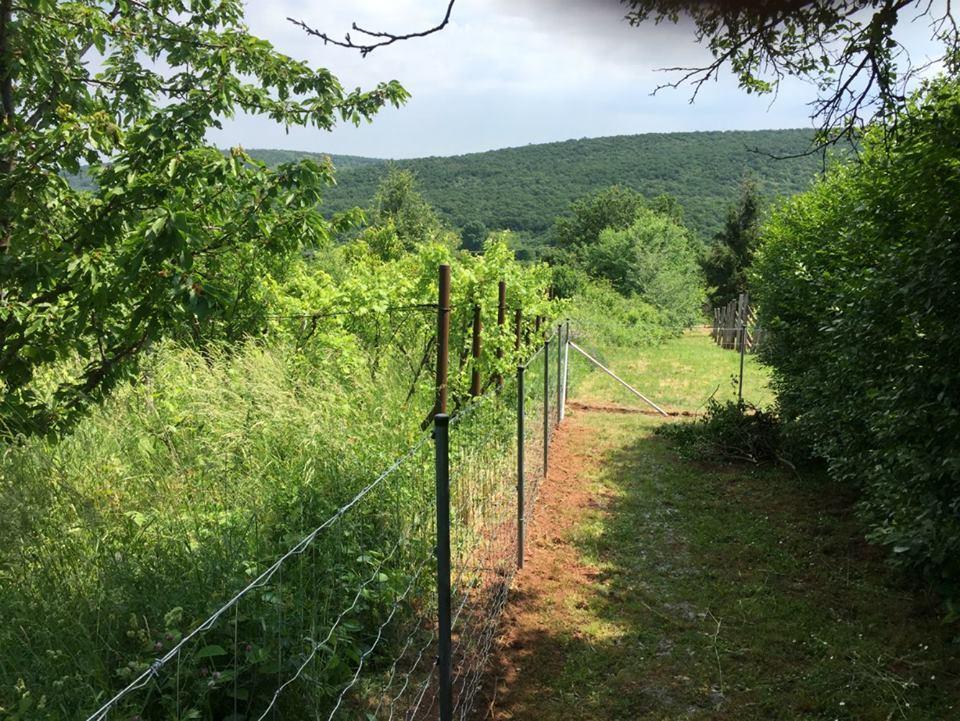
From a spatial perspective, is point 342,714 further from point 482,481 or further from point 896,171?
point 896,171

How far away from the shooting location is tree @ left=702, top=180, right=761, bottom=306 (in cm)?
4519

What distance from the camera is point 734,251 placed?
46.9 meters

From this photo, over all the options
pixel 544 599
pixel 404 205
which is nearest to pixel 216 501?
pixel 544 599

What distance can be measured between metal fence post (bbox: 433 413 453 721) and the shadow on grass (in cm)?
93

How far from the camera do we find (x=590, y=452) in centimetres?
847

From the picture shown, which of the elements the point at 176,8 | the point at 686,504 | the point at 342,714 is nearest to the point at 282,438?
the point at 342,714

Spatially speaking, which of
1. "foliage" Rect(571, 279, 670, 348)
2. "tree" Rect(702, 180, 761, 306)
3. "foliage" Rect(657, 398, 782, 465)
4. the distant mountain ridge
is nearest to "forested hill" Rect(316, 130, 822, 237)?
the distant mountain ridge

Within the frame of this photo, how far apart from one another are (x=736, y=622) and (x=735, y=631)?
12 centimetres

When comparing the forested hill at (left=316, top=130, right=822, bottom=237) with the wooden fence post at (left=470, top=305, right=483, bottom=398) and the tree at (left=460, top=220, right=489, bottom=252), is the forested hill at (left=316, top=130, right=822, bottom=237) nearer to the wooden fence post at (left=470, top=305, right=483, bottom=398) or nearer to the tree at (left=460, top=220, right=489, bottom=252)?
the tree at (left=460, top=220, right=489, bottom=252)

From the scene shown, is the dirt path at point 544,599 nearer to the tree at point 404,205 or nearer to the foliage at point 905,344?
the foliage at point 905,344

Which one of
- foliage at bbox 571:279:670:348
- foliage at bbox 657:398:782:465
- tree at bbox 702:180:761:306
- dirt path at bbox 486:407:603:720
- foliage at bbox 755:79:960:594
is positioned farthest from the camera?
tree at bbox 702:180:761:306

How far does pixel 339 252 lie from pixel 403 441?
17769mm

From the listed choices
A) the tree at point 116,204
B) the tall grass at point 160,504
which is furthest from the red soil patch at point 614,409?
the tree at point 116,204

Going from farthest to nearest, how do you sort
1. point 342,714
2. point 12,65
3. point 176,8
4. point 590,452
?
point 590,452, point 176,8, point 12,65, point 342,714
